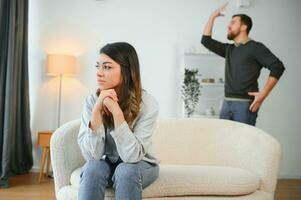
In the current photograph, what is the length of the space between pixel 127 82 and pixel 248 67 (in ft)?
4.47

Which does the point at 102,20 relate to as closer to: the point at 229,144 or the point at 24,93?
the point at 24,93

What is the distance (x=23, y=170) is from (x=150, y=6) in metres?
2.31

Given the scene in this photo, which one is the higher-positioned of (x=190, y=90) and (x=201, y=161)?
(x=190, y=90)

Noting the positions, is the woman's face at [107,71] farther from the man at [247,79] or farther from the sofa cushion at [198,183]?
the man at [247,79]

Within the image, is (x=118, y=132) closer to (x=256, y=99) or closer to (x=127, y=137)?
(x=127, y=137)

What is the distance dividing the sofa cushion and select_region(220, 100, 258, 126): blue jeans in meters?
0.89

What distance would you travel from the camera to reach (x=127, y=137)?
1.51 meters

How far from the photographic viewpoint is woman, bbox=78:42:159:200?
144cm

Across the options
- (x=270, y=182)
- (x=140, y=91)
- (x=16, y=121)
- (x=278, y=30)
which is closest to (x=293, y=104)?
(x=278, y=30)

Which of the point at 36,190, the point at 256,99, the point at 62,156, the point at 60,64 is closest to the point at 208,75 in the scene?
the point at 256,99

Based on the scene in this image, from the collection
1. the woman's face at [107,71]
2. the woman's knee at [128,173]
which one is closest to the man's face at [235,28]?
the woman's face at [107,71]

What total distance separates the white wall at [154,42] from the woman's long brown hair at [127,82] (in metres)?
2.24

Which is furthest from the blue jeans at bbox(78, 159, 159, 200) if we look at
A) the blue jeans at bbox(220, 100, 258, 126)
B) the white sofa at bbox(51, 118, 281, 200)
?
the blue jeans at bbox(220, 100, 258, 126)

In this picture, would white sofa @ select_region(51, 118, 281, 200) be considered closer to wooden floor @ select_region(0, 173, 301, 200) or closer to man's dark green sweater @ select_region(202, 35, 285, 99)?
man's dark green sweater @ select_region(202, 35, 285, 99)
